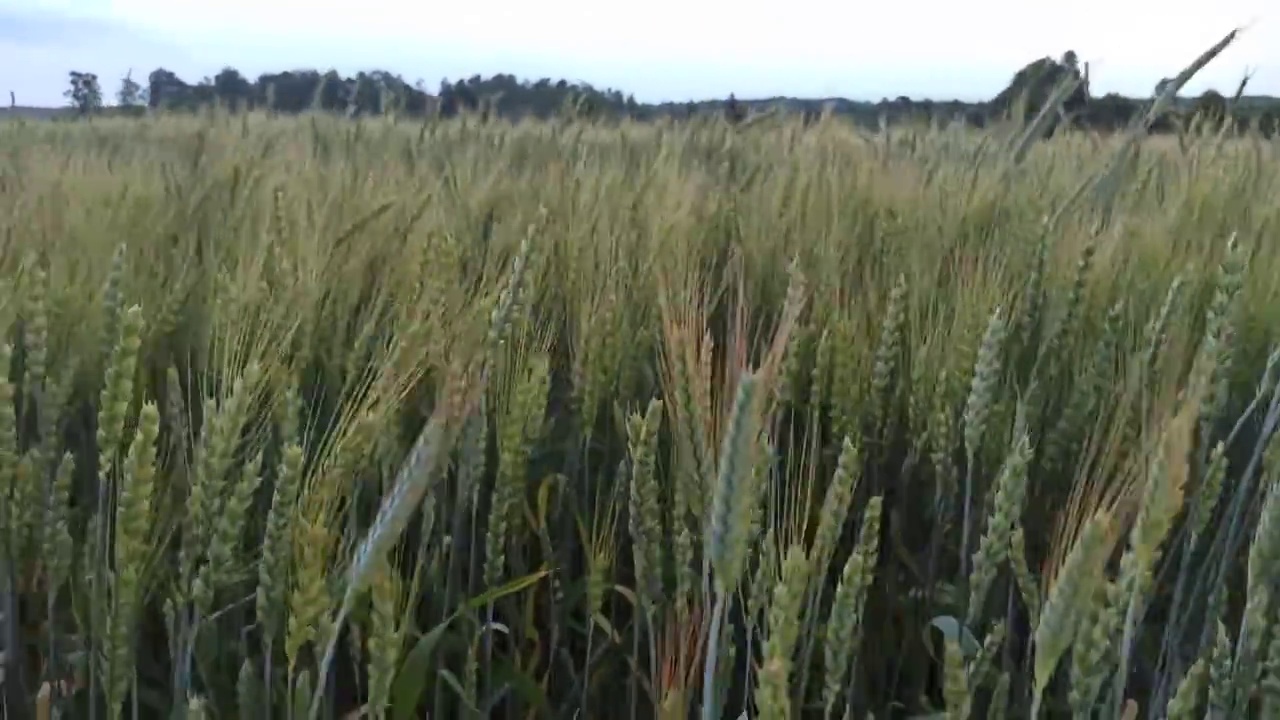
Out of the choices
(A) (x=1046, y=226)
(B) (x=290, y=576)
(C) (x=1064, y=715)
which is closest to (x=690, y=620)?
(B) (x=290, y=576)

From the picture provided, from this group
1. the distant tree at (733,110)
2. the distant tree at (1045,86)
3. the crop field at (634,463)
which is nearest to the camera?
→ the crop field at (634,463)

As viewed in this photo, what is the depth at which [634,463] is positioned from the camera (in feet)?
2.70

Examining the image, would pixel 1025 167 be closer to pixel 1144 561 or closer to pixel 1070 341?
pixel 1070 341

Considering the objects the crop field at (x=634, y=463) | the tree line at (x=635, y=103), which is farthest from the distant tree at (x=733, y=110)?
the crop field at (x=634, y=463)

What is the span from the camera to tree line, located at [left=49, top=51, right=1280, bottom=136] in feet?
7.95

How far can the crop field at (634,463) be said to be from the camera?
690mm

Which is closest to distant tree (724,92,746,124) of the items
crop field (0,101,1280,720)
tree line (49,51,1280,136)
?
tree line (49,51,1280,136)

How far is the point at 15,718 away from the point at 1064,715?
87 centimetres

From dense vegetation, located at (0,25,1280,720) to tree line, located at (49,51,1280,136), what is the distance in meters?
0.85

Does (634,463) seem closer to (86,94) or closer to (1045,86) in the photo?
(1045,86)

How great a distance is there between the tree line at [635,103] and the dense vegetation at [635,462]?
847mm

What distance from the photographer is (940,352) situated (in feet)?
3.37

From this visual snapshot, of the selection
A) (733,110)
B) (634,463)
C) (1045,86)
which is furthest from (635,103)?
(634,463)

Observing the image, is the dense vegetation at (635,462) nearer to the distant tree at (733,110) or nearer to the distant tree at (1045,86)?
the distant tree at (1045,86)
